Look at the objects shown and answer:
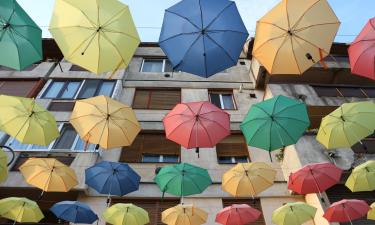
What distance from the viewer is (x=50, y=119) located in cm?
816

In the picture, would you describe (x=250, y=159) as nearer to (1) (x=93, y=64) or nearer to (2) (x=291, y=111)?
(2) (x=291, y=111)

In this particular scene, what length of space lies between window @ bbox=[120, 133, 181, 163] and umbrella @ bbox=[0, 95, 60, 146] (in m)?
4.96

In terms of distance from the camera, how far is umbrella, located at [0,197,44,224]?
8.20 m

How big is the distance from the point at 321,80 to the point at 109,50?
1404 centimetres

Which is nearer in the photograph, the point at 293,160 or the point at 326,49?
the point at 326,49

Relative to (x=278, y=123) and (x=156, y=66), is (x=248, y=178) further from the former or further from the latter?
(x=156, y=66)

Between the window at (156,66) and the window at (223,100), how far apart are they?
3791mm

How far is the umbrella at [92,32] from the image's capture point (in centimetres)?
577

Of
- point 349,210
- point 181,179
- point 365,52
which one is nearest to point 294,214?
point 349,210

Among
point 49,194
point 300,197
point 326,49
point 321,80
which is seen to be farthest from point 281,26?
point 321,80

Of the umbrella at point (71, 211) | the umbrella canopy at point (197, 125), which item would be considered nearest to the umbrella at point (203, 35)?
the umbrella canopy at point (197, 125)

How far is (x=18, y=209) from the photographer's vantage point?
27.2 feet

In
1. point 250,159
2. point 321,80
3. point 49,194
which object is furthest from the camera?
point 321,80

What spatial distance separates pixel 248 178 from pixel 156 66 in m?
12.3
